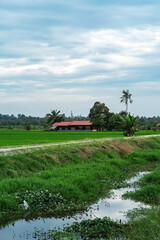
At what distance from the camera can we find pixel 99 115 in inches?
2648

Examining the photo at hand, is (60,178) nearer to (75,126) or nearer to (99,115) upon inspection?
(99,115)

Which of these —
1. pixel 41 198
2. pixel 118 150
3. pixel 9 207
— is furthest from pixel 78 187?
Result: pixel 118 150

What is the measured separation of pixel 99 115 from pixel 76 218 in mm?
59378

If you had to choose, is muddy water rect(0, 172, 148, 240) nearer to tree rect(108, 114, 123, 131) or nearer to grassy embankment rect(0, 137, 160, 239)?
grassy embankment rect(0, 137, 160, 239)

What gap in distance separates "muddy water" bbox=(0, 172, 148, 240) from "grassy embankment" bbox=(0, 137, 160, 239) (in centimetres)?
40

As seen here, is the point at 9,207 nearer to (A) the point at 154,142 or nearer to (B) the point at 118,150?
(B) the point at 118,150

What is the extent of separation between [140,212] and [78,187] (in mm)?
2962

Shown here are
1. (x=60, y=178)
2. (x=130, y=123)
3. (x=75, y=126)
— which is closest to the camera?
(x=60, y=178)

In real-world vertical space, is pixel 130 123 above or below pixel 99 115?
below

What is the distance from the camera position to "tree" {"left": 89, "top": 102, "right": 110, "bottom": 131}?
6638 cm

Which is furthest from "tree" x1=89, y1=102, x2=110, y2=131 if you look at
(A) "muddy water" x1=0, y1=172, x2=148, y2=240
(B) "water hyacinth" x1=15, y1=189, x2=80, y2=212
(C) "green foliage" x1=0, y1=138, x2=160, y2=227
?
(B) "water hyacinth" x1=15, y1=189, x2=80, y2=212

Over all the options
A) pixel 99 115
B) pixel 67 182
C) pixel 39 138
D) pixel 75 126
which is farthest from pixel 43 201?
pixel 75 126

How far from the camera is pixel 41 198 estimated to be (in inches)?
358

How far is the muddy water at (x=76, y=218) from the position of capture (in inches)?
284
